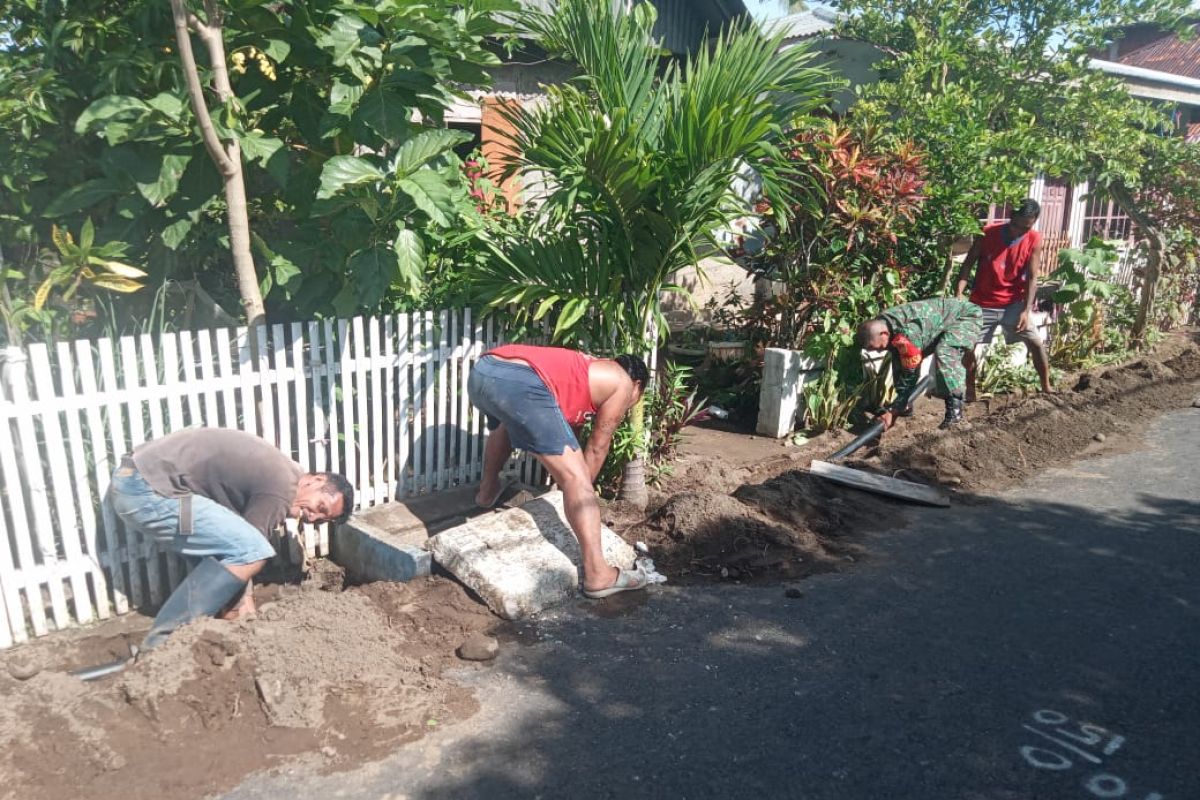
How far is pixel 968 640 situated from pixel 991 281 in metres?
5.20

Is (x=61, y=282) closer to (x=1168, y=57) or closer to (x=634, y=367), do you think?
(x=634, y=367)

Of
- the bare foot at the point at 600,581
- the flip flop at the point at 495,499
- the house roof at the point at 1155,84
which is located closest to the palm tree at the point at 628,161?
the flip flop at the point at 495,499

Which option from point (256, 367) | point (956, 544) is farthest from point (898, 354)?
point (256, 367)

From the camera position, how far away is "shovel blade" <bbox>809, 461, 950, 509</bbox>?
6.18 metres

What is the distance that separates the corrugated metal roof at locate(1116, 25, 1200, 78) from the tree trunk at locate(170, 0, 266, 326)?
3372cm

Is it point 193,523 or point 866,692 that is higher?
point 193,523

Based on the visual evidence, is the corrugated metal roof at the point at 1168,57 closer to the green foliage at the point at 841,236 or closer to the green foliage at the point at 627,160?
the green foliage at the point at 841,236

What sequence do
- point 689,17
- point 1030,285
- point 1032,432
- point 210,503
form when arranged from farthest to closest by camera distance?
point 689,17 → point 1030,285 → point 1032,432 → point 210,503

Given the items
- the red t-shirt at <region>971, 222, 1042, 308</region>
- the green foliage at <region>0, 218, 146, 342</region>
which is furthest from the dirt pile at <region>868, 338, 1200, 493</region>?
the green foliage at <region>0, 218, 146, 342</region>

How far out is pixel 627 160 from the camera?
5121 millimetres

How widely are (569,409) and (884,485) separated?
2.56 meters

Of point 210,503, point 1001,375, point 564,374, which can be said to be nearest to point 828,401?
point 1001,375

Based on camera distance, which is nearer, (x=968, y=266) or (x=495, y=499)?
(x=495, y=499)

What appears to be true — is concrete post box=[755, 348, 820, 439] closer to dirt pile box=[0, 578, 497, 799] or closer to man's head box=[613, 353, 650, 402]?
man's head box=[613, 353, 650, 402]
